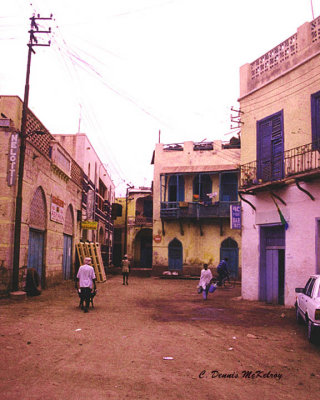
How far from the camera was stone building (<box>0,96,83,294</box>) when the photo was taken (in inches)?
555

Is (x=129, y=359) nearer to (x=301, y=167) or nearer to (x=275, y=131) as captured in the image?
(x=301, y=167)

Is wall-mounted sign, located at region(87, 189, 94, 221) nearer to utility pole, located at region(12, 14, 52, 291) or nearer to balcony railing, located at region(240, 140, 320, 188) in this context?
utility pole, located at region(12, 14, 52, 291)

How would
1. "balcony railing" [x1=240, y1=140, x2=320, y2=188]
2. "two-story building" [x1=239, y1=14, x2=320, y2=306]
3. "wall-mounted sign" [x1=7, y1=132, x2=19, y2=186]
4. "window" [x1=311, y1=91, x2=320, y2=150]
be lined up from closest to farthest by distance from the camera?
"balcony railing" [x1=240, y1=140, x2=320, y2=188] → "window" [x1=311, y1=91, x2=320, y2=150] → "two-story building" [x1=239, y1=14, x2=320, y2=306] → "wall-mounted sign" [x1=7, y1=132, x2=19, y2=186]

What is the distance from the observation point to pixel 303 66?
43.1ft

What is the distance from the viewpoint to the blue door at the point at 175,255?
30.2m

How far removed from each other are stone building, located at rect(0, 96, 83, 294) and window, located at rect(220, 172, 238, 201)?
423 inches

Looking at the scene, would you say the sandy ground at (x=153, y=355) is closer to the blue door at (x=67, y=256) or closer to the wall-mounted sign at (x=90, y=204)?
the blue door at (x=67, y=256)

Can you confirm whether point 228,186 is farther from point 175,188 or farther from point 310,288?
point 310,288

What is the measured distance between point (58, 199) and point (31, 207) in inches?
156

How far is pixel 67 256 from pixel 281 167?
14.2 m

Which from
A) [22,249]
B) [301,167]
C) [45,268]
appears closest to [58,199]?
[45,268]
